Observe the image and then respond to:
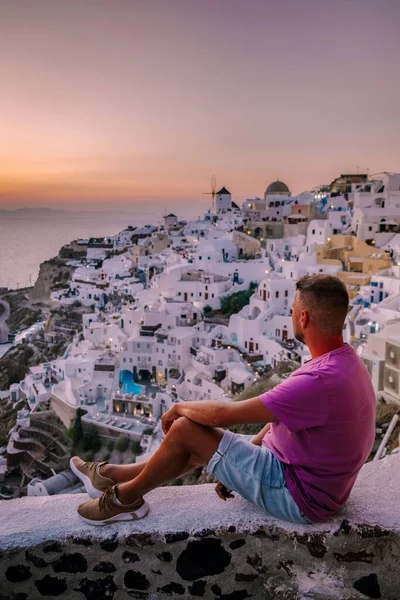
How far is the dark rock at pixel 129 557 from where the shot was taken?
1.92m

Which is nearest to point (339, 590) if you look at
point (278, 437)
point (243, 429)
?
point (278, 437)

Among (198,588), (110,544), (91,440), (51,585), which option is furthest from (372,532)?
(91,440)

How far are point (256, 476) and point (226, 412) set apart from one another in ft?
0.96

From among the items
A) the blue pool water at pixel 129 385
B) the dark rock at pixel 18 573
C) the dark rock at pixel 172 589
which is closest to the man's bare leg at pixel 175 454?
the dark rock at pixel 172 589

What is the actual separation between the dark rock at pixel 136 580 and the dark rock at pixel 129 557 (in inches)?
1.6

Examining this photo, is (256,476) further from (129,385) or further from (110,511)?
(129,385)

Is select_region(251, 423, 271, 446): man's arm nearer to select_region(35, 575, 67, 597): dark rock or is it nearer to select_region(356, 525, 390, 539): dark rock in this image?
select_region(356, 525, 390, 539): dark rock

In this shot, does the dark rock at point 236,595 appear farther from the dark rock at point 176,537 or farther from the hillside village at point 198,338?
the hillside village at point 198,338

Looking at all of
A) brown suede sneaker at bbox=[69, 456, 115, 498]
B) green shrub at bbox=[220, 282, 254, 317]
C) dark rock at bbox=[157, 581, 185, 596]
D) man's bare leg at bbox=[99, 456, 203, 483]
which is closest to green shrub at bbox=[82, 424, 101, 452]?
green shrub at bbox=[220, 282, 254, 317]

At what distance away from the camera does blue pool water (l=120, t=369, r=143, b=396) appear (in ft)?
55.8

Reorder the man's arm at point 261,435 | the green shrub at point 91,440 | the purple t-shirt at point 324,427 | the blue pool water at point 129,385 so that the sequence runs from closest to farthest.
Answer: the purple t-shirt at point 324,427, the man's arm at point 261,435, the green shrub at point 91,440, the blue pool water at point 129,385

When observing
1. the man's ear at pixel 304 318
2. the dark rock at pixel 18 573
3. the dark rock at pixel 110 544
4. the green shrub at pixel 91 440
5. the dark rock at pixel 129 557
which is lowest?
the green shrub at pixel 91 440

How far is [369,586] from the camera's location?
181 cm

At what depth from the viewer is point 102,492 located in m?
2.13
